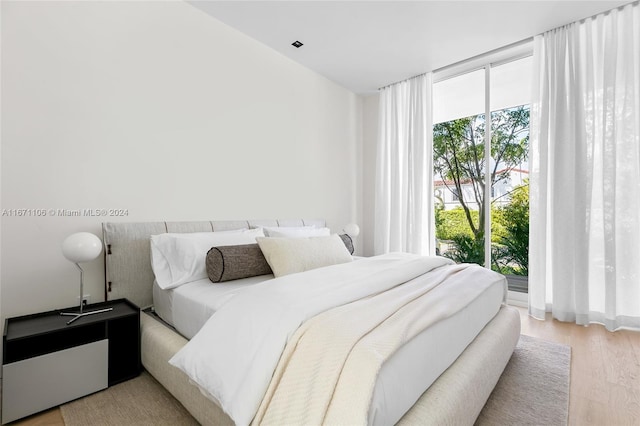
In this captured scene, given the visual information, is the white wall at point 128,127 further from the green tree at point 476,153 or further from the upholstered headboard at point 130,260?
the green tree at point 476,153

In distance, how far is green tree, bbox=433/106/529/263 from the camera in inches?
144

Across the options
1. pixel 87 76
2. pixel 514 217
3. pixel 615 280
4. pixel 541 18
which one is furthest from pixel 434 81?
pixel 87 76

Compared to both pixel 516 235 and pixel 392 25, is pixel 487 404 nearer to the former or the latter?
pixel 516 235

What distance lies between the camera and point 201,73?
2.64 metres

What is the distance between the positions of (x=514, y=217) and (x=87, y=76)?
4.43m

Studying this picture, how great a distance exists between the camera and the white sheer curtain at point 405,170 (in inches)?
148

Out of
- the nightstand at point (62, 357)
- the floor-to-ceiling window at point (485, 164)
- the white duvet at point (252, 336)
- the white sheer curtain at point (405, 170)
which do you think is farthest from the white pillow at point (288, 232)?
the floor-to-ceiling window at point (485, 164)

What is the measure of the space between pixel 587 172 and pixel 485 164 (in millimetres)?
957

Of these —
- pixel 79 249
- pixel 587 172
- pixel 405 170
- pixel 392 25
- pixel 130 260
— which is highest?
pixel 392 25

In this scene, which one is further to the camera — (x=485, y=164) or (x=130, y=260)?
(x=485, y=164)

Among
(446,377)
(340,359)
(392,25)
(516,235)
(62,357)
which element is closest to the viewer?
(340,359)

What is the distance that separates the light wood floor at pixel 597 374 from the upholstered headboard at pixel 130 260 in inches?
28.8

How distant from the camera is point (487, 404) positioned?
1.54m

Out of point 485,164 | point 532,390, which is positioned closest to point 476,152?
point 485,164
